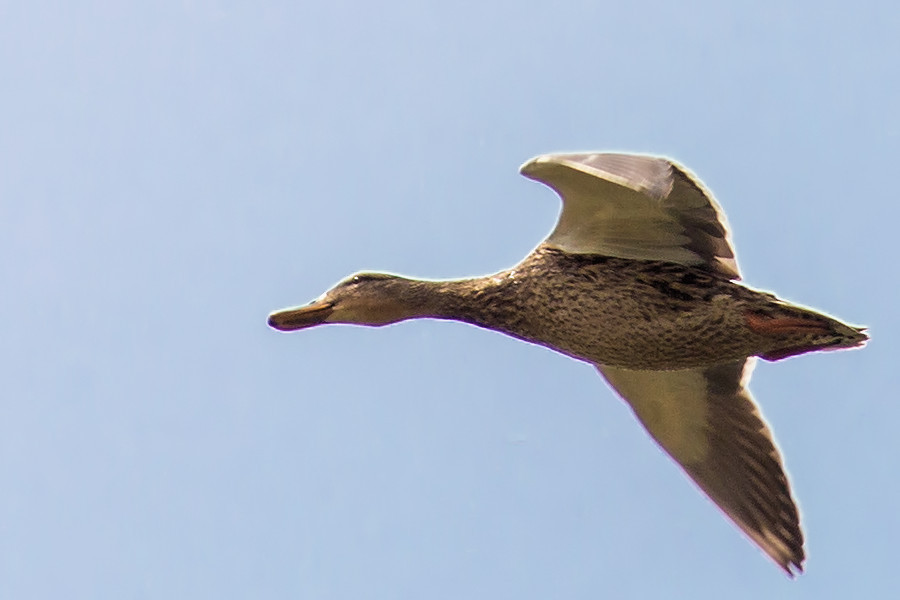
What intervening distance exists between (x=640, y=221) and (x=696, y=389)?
1.72m

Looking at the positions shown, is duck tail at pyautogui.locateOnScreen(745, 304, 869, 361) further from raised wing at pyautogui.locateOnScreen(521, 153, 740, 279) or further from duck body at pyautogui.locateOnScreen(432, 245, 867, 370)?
raised wing at pyautogui.locateOnScreen(521, 153, 740, 279)

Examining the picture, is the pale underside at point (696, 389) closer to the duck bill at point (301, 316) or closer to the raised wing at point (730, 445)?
the raised wing at point (730, 445)

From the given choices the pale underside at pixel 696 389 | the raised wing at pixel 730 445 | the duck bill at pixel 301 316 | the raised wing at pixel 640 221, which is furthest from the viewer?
the raised wing at pixel 730 445

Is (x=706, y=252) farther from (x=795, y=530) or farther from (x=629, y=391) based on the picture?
(x=795, y=530)

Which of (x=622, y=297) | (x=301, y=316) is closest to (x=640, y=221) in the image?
(x=622, y=297)

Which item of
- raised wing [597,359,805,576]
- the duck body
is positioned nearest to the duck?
the duck body

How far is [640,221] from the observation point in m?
8.38

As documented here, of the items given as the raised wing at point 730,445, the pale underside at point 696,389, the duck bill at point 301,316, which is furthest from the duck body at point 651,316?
the duck bill at point 301,316

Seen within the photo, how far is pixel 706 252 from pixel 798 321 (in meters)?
0.76

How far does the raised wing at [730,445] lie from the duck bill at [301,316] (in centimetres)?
220

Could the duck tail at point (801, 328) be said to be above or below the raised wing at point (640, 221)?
below

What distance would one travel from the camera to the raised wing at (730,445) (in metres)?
9.34

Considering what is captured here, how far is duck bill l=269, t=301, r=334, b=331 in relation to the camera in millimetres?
8766

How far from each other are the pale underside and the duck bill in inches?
64.8
